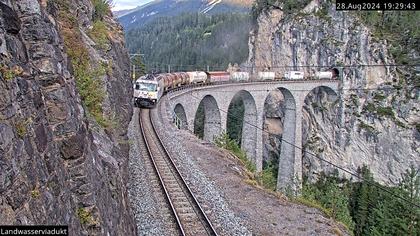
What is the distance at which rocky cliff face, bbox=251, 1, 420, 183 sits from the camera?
6091 centimetres

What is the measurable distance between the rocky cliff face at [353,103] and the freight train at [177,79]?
3949mm

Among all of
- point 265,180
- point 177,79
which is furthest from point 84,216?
point 177,79

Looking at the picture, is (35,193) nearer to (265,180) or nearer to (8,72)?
(8,72)

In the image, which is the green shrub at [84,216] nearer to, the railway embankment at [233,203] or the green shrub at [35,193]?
the green shrub at [35,193]

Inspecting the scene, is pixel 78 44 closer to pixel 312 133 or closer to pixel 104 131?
pixel 104 131

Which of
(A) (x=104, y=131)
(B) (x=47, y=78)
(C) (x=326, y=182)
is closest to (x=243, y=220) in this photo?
(A) (x=104, y=131)

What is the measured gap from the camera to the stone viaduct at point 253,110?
40219 millimetres

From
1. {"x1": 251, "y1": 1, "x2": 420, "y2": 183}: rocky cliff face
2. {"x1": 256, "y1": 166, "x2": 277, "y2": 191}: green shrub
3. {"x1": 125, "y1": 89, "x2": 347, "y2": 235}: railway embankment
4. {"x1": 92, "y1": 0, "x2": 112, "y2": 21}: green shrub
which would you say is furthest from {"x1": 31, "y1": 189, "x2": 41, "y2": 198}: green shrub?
{"x1": 251, "y1": 1, "x2": 420, "y2": 183}: rocky cliff face

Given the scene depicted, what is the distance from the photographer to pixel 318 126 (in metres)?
68.2

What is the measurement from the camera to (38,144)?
5.56 m

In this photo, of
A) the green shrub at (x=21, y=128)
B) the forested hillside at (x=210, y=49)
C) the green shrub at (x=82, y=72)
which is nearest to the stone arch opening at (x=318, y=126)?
the green shrub at (x=82, y=72)

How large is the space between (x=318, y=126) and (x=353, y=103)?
7150 mm

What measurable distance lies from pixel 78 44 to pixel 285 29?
215 ft

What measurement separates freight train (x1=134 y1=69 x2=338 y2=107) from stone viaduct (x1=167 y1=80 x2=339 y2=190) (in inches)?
70.4
